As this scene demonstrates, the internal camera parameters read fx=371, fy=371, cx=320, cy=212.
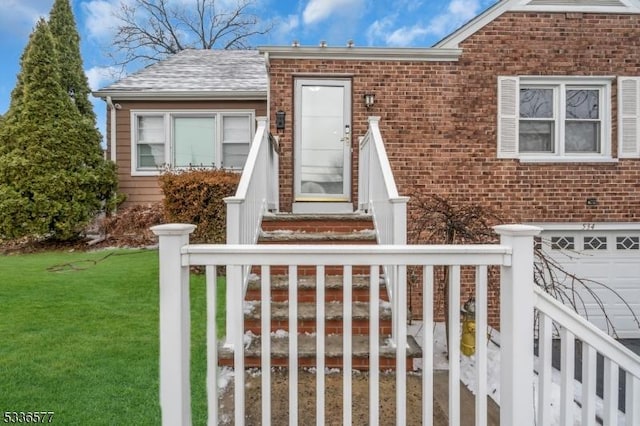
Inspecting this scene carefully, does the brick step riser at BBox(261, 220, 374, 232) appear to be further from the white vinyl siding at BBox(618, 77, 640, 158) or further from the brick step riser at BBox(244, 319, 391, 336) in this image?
the white vinyl siding at BBox(618, 77, 640, 158)

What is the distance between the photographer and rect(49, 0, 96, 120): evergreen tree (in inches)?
392

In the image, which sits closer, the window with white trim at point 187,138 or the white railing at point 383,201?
the white railing at point 383,201

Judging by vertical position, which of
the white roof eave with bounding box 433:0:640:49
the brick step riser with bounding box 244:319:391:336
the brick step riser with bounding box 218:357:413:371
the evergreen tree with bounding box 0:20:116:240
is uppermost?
the white roof eave with bounding box 433:0:640:49

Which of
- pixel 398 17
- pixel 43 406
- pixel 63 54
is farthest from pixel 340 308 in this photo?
pixel 398 17

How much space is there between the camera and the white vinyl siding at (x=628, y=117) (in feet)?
20.9

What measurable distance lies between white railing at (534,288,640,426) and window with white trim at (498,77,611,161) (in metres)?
5.00

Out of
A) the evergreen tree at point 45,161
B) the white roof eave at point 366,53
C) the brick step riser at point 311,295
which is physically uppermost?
the white roof eave at point 366,53

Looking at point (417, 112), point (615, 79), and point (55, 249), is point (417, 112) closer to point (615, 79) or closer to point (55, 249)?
point (615, 79)

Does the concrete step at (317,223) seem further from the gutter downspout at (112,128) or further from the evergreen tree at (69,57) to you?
the evergreen tree at (69,57)

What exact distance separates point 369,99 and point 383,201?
9.30ft

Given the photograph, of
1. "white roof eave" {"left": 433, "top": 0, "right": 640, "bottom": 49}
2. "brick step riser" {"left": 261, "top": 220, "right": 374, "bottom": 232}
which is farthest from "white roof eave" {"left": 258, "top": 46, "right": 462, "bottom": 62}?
"brick step riser" {"left": 261, "top": 220, "right": 374, "bottom": 232}

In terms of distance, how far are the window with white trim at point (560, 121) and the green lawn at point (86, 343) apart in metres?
5.63

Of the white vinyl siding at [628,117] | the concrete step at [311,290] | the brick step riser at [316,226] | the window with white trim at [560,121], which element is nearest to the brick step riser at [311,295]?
the concrete step at [311,290]

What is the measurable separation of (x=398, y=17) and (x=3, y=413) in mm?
18891
